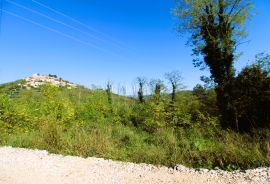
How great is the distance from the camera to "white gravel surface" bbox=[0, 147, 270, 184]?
252 inches

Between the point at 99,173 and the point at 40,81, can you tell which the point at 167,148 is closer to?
the point at 99,173

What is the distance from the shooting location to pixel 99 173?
7.23 m

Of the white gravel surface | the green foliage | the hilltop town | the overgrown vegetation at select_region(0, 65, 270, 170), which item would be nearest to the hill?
the overgrown vegetation at select_region(0, 65, 270, 170)

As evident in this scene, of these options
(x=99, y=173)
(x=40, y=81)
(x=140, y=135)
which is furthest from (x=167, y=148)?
(x=40, y=81)

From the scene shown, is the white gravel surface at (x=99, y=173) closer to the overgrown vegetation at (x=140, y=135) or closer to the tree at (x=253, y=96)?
the overgrown vegetation at (x=140, y=135)

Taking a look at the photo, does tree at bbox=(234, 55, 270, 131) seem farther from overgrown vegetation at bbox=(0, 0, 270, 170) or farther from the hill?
the hill

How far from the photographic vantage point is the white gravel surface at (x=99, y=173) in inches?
252

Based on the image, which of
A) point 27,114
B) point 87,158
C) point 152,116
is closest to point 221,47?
point 152,116

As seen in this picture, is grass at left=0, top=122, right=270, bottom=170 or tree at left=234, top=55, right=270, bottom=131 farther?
tree at left=234, top=55, right=270, bottom=131

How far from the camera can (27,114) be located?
14.5 meters

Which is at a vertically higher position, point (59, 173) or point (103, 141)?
point (103, 141)

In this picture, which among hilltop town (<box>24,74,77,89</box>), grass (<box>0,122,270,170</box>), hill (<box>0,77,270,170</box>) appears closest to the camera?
grass (<box>0,122,270,170</box>)

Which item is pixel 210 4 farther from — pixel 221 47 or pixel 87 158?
pixel 87 158

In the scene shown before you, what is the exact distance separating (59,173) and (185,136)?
224 inches
